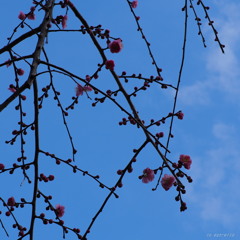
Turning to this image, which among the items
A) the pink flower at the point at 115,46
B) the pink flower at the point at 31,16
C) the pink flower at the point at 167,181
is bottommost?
the pink flower at the point at 167,181

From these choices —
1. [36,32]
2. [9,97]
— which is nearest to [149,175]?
[9,97]

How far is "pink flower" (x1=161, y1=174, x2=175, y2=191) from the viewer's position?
2555 mm

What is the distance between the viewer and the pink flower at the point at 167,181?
2555mm

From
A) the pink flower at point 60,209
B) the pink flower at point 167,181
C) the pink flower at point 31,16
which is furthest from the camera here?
the pink flower at point 31,16

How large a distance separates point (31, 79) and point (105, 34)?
101 centimetres

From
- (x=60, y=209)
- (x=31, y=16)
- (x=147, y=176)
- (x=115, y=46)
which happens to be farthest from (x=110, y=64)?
(x=31, y=16)

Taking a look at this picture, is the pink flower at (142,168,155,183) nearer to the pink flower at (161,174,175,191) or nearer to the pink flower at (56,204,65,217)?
the pink flower at (161,174,175,191)

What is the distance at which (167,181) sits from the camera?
2.60 metres

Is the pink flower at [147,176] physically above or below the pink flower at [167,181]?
above

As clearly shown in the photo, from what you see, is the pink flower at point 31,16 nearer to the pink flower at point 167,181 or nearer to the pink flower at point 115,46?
the pink flower at point 115,46

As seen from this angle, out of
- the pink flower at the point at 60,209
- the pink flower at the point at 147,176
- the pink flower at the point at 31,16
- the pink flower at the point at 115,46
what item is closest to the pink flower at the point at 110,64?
the pink flower at the point at 115,46

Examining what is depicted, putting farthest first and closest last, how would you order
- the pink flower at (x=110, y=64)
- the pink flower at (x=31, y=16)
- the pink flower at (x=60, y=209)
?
the pink flower at (x=31, y=16), the pink flower at (x=60, y=209), the pink flower at (x=110, y=64)

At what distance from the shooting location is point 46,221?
2.69m

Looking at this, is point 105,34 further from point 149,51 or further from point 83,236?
point 83,236
